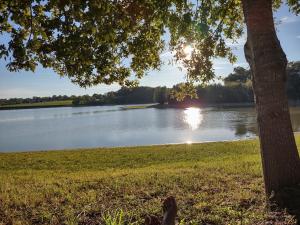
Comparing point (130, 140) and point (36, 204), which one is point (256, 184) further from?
point (130, 140)

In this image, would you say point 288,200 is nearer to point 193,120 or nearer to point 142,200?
point 142,200

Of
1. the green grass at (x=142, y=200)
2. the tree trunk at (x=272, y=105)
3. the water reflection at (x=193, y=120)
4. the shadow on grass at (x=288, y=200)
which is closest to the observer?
the shadow on grass at (x=288, y=200)

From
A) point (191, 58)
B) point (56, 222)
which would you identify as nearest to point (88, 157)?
point (191, 58)

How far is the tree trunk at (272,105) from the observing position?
24.8 feet

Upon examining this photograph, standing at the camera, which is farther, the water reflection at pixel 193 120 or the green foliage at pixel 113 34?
the water reflection at pixel 193 120

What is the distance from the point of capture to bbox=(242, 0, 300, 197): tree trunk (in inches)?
298

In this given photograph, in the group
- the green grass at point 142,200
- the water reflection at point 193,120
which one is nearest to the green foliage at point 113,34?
the green grass at point 142,200

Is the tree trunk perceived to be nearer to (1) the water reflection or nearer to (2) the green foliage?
(2) the green foliage

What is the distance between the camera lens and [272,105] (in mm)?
7543

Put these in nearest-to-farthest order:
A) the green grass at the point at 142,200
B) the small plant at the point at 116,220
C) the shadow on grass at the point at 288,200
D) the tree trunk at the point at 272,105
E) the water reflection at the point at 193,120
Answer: the small plant at the point at 116,220 → the shadow on grass at the point at 288,200 → the green grass at the point at 142,200 → the tree trunk at the point at 272,105 → the water reflection at the point at 193,120

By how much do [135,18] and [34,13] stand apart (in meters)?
2.81

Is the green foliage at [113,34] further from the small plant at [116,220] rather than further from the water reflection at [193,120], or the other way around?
the water reflection at [193,120]

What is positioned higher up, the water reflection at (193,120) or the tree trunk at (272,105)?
the tree trunk at (272,105)

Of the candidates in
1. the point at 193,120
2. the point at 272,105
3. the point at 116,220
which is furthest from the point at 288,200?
the point at 193,120
